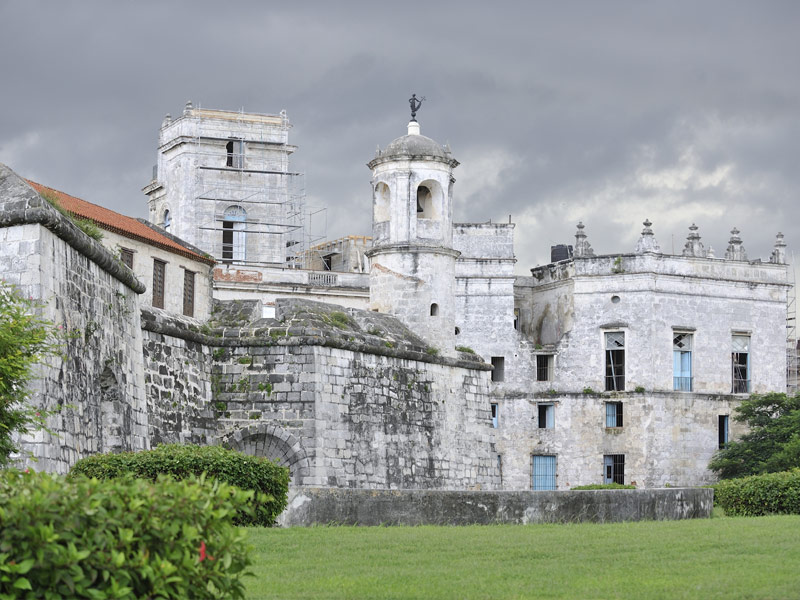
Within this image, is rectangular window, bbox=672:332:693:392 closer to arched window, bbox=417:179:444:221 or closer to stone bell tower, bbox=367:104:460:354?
stone bell tower, bbox=367:104:460:354

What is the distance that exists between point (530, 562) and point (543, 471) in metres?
36.9

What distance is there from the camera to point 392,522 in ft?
61.6

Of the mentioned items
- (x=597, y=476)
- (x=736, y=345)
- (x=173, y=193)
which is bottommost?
(x=597, y=476)

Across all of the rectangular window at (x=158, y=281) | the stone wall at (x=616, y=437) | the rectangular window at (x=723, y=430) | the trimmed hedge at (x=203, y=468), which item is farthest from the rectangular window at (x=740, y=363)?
the trimmed hedge at (x=203, y=468)

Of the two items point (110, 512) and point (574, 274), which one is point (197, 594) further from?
point (574, 274)

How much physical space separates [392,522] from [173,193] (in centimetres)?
4350

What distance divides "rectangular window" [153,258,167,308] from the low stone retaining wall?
12720mm

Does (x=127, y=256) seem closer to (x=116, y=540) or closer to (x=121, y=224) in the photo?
(x=121, y=224)

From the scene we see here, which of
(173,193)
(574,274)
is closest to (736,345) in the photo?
(574,274)

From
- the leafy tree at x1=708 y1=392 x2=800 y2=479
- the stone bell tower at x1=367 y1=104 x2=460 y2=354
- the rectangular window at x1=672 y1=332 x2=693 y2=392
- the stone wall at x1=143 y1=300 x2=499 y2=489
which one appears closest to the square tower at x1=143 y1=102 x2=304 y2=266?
the rectangular window at x1=672 y1=332 x2=693 y2=392

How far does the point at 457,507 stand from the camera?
19125 mm

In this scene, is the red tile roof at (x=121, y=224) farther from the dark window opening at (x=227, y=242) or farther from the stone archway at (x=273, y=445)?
the dark window opening at (x=227, y=242)

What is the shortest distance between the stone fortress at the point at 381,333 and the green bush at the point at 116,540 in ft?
34.2

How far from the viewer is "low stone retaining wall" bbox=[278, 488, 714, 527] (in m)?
18.6
